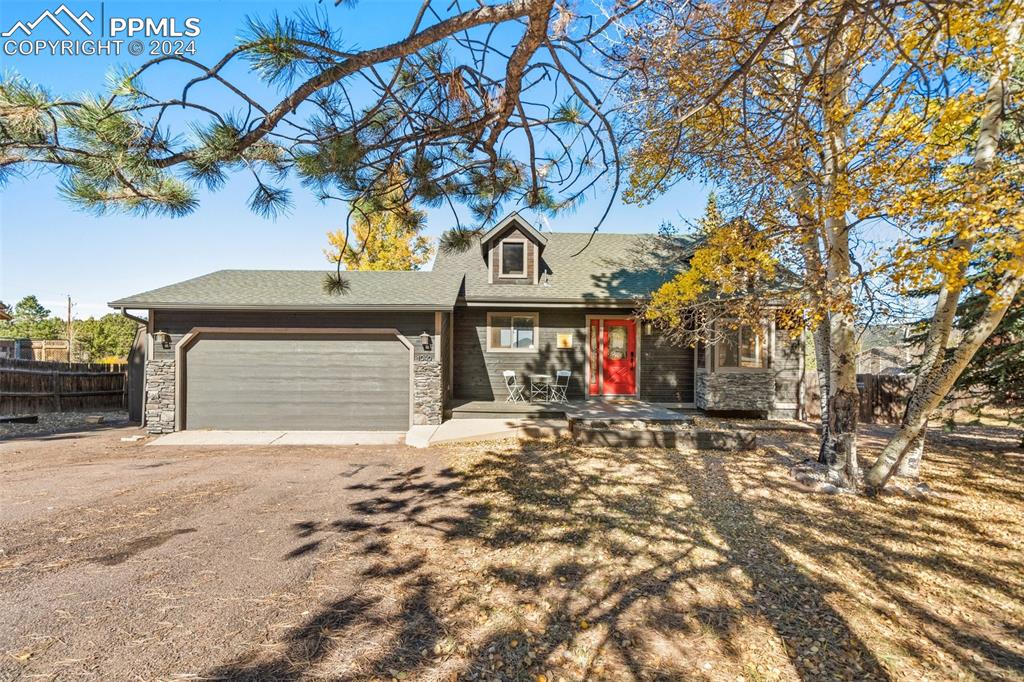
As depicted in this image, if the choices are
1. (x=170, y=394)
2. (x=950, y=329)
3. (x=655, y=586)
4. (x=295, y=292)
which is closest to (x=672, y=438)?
(x=950, y=329)

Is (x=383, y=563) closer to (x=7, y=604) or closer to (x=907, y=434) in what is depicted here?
(x=7, y=604)

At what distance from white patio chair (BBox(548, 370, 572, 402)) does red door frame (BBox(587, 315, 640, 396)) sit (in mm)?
674

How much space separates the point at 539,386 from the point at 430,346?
3.37m

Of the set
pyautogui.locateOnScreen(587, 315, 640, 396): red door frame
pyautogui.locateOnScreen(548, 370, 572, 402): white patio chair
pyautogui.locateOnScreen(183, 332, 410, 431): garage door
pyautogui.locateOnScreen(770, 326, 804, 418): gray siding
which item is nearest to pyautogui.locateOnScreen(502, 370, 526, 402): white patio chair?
pyautogui.locateOnScreen(548, 370, 572, 402): white patio chair

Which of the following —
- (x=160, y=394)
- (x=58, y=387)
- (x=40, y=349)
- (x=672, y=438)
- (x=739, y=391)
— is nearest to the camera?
→ (x=672, y=438)

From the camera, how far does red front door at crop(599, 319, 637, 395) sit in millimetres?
11188

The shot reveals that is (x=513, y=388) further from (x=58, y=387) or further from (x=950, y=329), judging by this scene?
(x=58, y=387)

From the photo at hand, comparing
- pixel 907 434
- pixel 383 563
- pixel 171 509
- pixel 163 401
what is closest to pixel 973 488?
pixel 907 434

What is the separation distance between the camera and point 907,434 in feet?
16.6

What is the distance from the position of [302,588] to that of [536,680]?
186 cm

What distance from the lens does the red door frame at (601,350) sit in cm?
1112

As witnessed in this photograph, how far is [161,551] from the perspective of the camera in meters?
3.62

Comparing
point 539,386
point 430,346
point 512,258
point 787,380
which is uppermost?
point 512,258

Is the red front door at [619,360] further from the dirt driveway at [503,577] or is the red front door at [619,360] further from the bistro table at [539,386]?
the dirt driveway at [503,577]
